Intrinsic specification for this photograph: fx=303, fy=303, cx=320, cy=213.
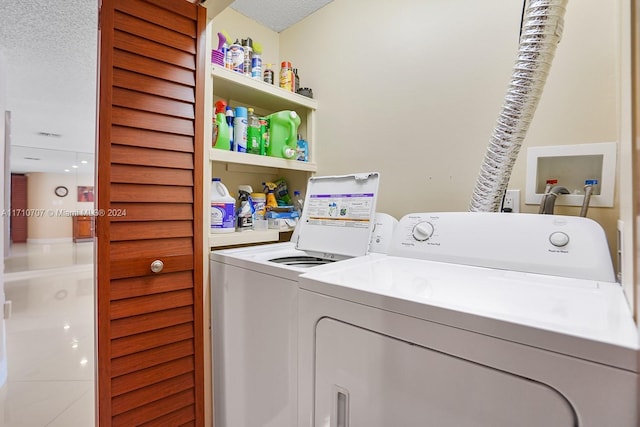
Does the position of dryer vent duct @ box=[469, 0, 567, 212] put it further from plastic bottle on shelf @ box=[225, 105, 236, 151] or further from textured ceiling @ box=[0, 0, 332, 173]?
textured ceiling @ box=[0, 0, 332, 173]

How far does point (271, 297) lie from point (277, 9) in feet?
6.43

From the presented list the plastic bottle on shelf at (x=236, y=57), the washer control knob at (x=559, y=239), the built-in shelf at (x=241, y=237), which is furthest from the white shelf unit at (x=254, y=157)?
the washer control knob at (x=559, y=239)

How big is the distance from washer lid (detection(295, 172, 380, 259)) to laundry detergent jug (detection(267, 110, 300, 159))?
31 cm

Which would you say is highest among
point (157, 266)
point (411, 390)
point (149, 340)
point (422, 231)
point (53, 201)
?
point (53, 201)

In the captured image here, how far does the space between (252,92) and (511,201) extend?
5.02 ft

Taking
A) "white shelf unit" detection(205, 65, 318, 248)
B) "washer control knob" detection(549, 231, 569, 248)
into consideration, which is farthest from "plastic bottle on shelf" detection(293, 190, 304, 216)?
"washer control knob" detection(549, 231, 569, 248)

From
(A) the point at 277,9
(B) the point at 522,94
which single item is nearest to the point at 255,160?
(A) the point at 277,9

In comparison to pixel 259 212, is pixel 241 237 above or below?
below

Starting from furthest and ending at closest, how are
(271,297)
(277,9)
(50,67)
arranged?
(50,67), (277,9), (271,297)

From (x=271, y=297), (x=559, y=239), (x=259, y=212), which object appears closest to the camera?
(x=559, y=239)

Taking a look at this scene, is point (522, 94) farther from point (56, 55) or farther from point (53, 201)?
point (53, 201)

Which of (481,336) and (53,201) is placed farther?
(53,201)

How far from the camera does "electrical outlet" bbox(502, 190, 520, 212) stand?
1319 millimetres

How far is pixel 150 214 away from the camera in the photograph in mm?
1330
